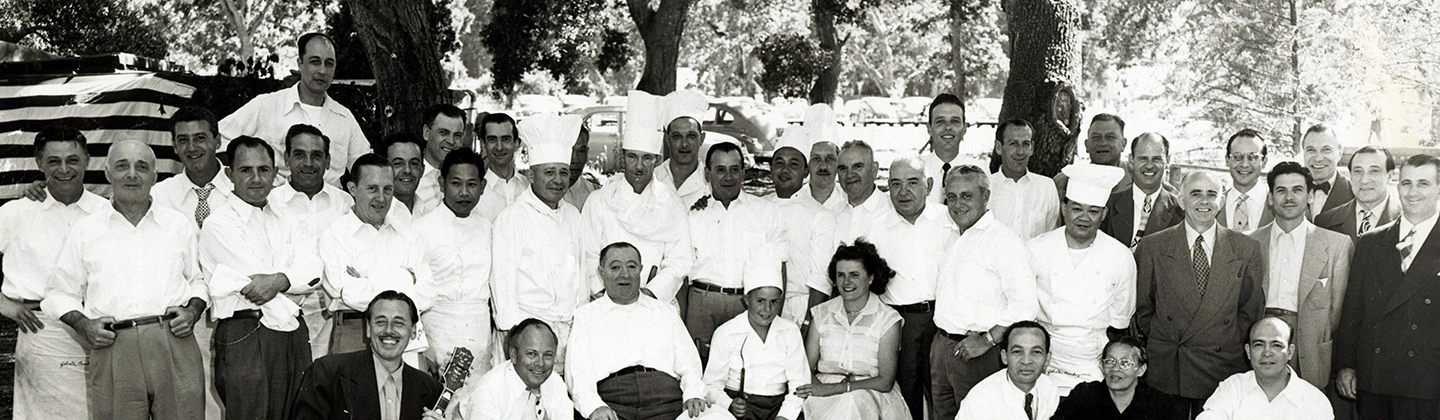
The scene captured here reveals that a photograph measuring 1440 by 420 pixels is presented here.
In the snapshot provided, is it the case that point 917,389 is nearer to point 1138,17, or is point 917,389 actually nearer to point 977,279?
point 977,279

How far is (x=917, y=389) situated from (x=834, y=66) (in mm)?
A: 11702

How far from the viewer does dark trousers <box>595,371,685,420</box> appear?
5551mm

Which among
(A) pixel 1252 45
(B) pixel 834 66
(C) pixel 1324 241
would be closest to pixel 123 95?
(C) pixel 1324 241

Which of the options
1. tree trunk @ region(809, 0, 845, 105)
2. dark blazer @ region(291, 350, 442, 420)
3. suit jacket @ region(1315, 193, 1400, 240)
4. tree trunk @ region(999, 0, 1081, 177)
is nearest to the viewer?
dark blazer @ region(291, 350, 442, 420)

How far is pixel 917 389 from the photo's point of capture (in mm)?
5711

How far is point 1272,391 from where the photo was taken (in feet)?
16.1

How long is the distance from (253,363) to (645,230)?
6.32 feet

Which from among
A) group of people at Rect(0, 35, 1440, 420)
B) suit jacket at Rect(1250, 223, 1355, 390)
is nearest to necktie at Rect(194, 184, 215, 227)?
group of people at Rect(0, 35, 1440, 420)

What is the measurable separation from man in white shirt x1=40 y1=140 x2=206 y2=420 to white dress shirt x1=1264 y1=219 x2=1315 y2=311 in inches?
189

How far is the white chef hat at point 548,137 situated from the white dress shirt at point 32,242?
1871mm

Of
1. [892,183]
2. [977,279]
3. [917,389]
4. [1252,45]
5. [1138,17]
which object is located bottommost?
[917,389]

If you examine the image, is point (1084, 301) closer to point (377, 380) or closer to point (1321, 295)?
point (1321, 295)

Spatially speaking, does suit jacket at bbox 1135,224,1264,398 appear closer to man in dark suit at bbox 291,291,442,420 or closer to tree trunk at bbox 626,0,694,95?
man in dark suit at bbox 291,291,442,420

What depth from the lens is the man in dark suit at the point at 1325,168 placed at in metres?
6.40
